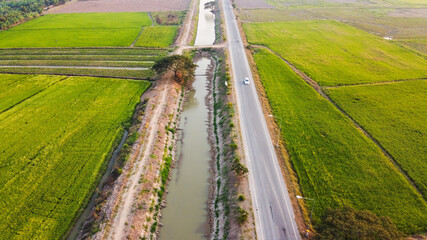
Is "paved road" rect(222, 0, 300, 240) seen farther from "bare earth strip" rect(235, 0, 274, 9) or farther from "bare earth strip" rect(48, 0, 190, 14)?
"bare earth strip" rect(48, 0, 190, 14)

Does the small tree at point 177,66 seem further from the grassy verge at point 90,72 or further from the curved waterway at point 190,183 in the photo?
the curved waterway at point 190,183

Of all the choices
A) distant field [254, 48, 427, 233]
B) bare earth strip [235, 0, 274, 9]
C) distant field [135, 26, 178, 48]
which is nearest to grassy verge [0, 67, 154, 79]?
distant field [135, 26, 178, 48]

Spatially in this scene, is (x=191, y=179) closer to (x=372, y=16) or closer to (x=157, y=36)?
(x=157, y=36)

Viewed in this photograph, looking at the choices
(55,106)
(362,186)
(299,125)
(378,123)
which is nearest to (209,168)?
(299,125)

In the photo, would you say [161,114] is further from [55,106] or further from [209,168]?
[55,106]

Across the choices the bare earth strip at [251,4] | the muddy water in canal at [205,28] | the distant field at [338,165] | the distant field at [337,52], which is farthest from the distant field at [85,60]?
the bare earth strip at [251,4]

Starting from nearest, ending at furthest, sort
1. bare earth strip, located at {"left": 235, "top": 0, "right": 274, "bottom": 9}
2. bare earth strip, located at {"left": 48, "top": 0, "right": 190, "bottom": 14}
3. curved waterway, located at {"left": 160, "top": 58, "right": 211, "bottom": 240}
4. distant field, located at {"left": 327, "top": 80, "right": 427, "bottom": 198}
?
1. curved waterway, located at {"left": 160, "top": 58, "right": 211, "bottom": 240}
2. distant field, located at {"left": 327, "top": 80, "right": 427, "bottom": 198}
3. bare earth strip, located at {"left": 48, "top": 0, "right": 190, "bottom": 14}
4. bare earth strip, located at {"left": 235, "top": 0, "right": 274, "bottom": 9}

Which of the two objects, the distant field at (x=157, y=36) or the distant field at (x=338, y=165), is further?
the distant field at (x=157, y=36)
